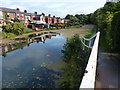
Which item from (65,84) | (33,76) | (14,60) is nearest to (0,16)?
(14,60)

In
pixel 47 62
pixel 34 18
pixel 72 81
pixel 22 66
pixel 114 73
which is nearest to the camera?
pixel 114 73

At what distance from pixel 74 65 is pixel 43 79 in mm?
2245

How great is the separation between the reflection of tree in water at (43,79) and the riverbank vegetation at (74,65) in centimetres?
61

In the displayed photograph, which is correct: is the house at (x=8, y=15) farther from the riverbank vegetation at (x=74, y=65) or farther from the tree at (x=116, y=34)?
the tree at (x=116, y=34)

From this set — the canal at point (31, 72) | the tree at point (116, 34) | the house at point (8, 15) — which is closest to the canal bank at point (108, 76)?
the tree at point (116, 34)

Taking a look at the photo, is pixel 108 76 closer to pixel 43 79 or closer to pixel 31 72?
pixel 43 79

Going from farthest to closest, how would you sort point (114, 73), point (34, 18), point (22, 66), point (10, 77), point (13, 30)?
point (34, 18), point (13, 30), point (22, 66), point (10, 77), point (114, 73)

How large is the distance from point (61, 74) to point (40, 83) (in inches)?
62.3

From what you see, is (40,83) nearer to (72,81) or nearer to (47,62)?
(72,81)

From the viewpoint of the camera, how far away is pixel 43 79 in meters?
7.45

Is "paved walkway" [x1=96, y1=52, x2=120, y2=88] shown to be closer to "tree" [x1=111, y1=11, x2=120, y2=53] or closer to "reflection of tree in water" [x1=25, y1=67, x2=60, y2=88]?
"tree" [x1=111, y1=11, x2=120, y2=53]

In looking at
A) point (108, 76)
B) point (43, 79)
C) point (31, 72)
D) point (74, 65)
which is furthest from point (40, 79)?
point (108, 76)

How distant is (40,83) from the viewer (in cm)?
702

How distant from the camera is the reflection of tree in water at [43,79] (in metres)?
6.82
